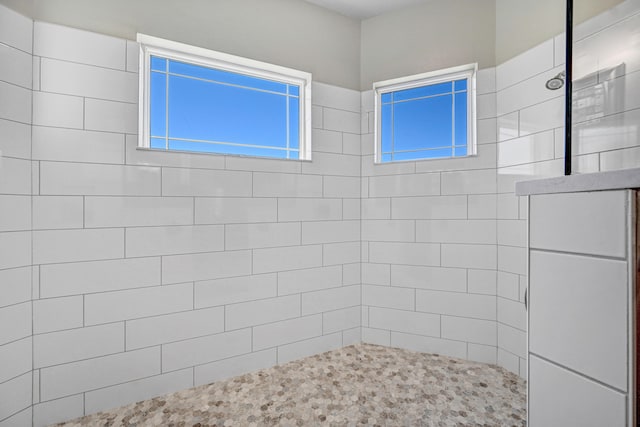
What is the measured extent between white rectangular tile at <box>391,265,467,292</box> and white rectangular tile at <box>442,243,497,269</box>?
5cm

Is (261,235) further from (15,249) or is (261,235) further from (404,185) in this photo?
(15,249)

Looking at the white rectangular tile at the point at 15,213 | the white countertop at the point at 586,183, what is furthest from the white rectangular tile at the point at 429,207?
the white rectangular tile at the point at 15,213

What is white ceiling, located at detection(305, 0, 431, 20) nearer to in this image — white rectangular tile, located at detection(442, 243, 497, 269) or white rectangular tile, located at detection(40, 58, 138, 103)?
white rectangular tile, located at detection(40, 58, 138, 103)

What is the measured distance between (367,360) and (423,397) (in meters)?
0.53

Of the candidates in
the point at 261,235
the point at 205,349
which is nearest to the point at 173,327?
the point at 205,349

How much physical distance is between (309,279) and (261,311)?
0.41 meters

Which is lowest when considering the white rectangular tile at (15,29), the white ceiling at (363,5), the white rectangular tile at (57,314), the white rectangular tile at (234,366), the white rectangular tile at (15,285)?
the white rectangular tile at (234,366)

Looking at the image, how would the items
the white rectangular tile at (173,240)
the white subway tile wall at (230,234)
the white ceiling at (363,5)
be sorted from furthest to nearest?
the white ceiling at (363,5)
the white rectangular tile at (173,240)
the white subway tile wall at (230,234)

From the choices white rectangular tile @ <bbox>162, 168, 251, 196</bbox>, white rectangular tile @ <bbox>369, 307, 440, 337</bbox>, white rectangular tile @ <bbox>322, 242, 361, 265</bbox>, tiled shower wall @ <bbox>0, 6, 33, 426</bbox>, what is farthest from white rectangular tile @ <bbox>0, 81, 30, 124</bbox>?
white rectangular tile @ <bbox>369, 307, 440, 337</bbox>

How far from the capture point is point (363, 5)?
8.41ft

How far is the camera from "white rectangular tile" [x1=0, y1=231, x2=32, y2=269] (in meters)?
1.60

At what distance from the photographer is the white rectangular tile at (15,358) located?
1595 mm

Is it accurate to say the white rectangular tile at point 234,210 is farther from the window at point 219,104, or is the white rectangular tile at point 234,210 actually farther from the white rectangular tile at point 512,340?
the white rectangular tile at point 512,340

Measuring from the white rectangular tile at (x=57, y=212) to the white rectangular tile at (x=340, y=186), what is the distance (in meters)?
1.49
